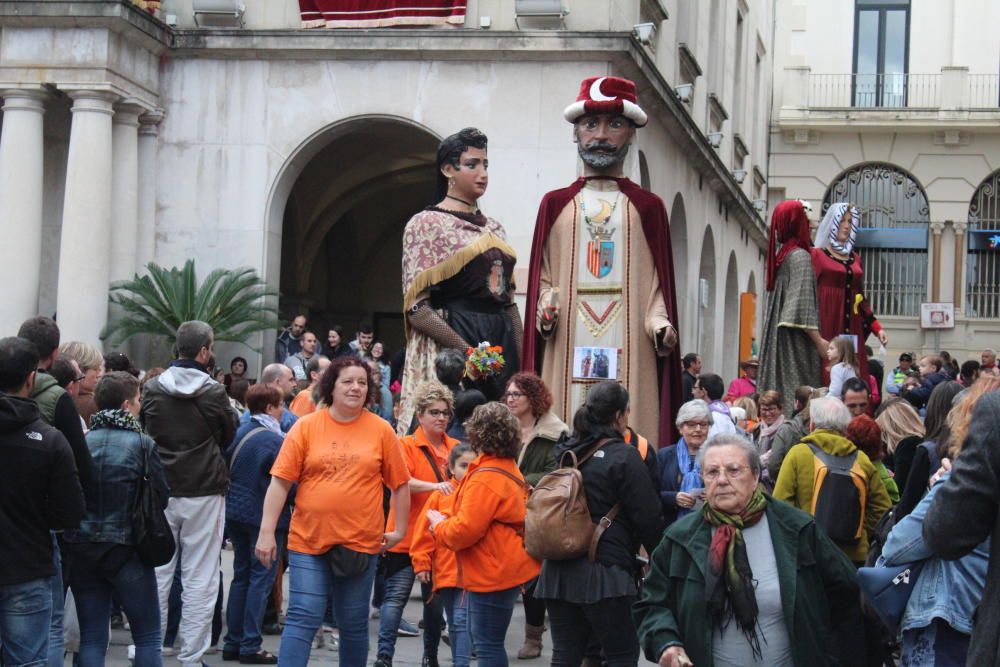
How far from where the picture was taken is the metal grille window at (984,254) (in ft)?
122

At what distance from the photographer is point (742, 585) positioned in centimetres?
490

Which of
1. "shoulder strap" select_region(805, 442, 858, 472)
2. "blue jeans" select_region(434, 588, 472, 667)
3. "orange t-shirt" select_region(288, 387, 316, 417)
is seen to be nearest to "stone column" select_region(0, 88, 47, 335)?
"orange t-shirt" select_region(288, 387, 316, 417)

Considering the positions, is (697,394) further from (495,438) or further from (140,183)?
(140,183)

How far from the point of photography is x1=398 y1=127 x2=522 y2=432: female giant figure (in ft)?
32.1

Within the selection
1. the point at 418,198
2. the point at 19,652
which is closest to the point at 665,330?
the point at 19,652

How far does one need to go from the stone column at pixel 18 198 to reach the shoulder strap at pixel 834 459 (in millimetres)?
10740

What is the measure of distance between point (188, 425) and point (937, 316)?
30.2 metres

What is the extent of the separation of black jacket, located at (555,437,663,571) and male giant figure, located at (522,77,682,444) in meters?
3.06

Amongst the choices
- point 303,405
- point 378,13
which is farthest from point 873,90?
point 303,405

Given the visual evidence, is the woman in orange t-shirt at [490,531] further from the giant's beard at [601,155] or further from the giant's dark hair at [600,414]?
the giant's beard at [601,155]

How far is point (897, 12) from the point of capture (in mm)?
38938

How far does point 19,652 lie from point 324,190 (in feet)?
55.5

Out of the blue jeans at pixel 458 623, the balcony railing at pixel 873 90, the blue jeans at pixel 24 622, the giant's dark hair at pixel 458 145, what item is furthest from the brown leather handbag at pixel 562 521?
the balcony railing at pixel 873 90

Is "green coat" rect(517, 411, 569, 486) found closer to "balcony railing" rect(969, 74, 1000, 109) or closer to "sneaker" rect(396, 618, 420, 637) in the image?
"sneaker" rect(396, 618, 420, 637)
